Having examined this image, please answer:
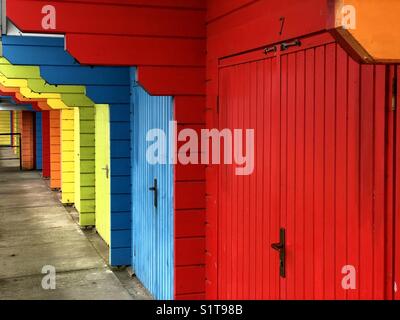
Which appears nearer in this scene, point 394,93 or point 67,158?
point 394,93

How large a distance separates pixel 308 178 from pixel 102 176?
6177 mm

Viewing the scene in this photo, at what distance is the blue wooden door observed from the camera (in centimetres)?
498

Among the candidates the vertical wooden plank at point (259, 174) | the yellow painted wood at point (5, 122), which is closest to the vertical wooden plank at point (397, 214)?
the vertical wooden plank at point (259, 174)

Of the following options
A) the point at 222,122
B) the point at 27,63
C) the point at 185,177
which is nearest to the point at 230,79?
the point at 222,122

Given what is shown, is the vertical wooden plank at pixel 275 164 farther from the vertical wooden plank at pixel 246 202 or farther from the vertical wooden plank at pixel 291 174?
the vertical wooden plank at pixel 246 202

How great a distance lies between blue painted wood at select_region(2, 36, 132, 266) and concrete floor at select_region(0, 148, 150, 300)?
2.10 feet

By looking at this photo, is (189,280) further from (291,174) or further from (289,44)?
(289,44)

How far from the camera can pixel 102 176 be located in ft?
28.4

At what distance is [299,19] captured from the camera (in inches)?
111

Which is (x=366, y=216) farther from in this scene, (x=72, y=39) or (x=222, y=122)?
(x=72, y=39)

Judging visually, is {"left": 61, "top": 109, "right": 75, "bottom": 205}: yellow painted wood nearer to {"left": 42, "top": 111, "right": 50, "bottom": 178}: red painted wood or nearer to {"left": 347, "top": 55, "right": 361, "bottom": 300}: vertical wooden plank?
{"left": 42, "top": 111, "right": 50, "bottom": 178}: red painted wood

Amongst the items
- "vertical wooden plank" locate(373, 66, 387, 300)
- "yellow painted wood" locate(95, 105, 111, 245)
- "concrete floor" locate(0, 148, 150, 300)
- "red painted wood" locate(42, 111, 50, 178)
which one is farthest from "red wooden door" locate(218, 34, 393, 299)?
"red painted wood" locate(42, 111, 50, 178)

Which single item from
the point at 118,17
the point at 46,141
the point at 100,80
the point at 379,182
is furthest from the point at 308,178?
the point at 46,141

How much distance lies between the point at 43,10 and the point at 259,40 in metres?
1.37
